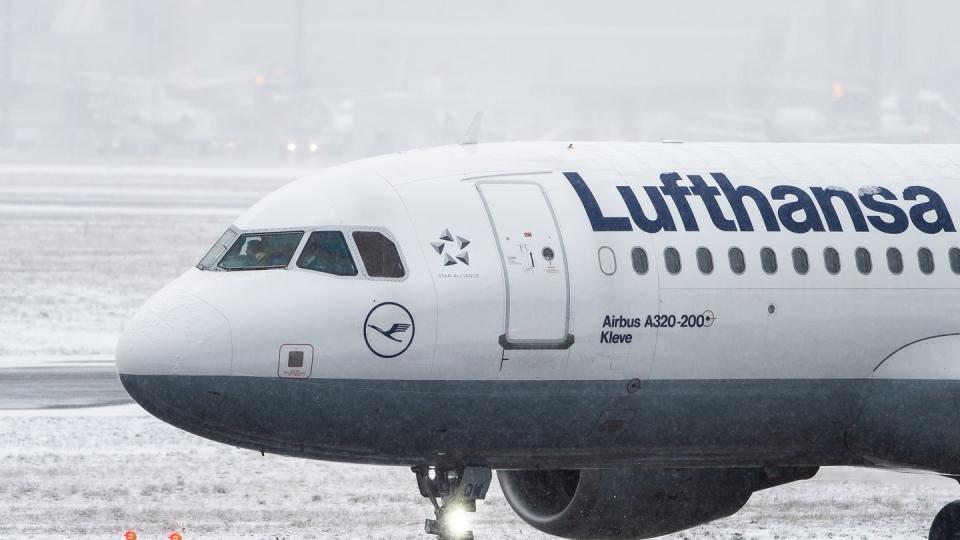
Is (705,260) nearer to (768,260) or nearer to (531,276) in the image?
(768,260)

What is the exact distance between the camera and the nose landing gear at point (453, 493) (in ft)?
53.8

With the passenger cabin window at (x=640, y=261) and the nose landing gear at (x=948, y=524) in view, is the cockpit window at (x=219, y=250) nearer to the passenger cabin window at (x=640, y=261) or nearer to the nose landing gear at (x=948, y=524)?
the passenger cabin window at (x=640, y=261)

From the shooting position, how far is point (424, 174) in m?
17.0

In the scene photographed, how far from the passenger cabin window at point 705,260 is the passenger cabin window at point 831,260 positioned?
1.35 m

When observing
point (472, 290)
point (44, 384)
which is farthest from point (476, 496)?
point (44, 384)

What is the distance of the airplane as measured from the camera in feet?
51.7

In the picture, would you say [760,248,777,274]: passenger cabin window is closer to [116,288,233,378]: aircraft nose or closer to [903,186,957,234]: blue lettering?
[903,186,957,234]: blue lettering

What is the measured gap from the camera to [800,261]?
1758 cm

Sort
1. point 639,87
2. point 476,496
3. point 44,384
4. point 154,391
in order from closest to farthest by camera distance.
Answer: point 154,391 < point 476,496 < point 44,384 < point 639,87

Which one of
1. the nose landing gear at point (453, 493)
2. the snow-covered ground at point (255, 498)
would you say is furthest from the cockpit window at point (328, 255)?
the snow-covered ground at point (255, 498)

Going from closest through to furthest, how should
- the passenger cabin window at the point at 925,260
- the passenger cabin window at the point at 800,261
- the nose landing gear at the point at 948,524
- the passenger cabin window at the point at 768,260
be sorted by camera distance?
the passenger cabin window at the point at 768,260 < the passenger cabin window at the point at 800,261 < the passenger cabin window at the point at 925,260 < the nose landing gear at the point at 948,524

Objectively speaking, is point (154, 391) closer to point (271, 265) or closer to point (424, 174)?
point (271, 265)

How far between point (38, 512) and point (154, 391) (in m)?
7.56

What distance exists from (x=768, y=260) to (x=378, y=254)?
4.18 meters
